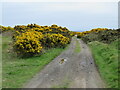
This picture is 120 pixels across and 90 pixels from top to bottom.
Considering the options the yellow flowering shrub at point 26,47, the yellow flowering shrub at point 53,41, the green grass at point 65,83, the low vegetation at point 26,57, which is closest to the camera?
the green grass at point 65,83

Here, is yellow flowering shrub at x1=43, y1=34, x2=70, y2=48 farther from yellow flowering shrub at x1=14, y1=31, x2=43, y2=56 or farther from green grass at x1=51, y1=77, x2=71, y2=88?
green grass at x1=51, y1=77, x2=71, y2=88

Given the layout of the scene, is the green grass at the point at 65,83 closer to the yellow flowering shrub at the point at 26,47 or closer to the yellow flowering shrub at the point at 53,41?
the yellow flowering shrub at the point at 26,47

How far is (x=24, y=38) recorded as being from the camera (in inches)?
1093

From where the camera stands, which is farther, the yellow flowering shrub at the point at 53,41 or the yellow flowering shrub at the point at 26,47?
the yellow flowering shrub at the point at 53,41

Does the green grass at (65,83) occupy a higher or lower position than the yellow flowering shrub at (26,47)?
lower

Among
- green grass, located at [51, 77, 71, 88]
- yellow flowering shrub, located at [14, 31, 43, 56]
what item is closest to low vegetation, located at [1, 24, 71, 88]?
yellow flowering shrub, located at [14, 31, 43, 56]

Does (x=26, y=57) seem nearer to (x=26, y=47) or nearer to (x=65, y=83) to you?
(x=26, y=47)

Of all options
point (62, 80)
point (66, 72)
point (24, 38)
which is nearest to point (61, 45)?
point (24, 38)

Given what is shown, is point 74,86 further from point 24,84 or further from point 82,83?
point 24,84

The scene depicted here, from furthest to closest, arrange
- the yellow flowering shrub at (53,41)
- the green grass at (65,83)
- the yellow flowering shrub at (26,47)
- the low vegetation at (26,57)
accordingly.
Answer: the yellow flowering shrub at (53,41) < the yellow flowering shrub at (26,47) < the low vegetation at (26,57) < the green grass at (65,83)

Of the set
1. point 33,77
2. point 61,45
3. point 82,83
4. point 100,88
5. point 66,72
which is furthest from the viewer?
point 61,45

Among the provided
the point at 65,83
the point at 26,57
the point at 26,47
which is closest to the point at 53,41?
the point at 26,47

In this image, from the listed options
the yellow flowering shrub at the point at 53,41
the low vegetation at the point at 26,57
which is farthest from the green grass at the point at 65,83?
the yellow flowering shrub at the point at 53,41

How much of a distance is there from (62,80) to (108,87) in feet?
11.0
